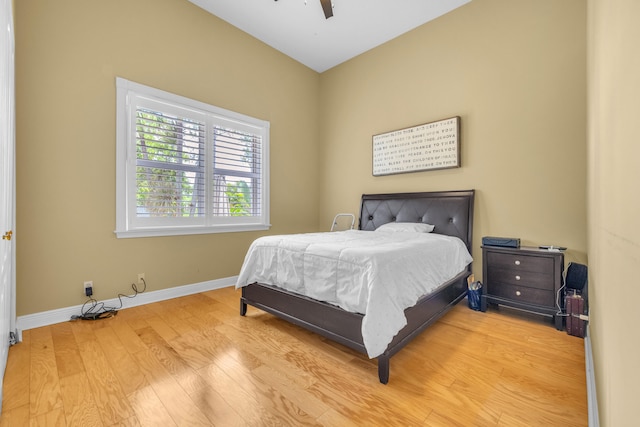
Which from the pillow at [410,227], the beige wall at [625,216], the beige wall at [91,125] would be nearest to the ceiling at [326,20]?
the beige wall at [91,125]

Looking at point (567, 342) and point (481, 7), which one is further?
point (481, 7)

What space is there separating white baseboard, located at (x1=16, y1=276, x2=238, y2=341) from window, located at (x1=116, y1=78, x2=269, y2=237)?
0.62m

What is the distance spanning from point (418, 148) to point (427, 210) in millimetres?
794

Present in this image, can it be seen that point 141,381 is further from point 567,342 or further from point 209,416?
point 567,342

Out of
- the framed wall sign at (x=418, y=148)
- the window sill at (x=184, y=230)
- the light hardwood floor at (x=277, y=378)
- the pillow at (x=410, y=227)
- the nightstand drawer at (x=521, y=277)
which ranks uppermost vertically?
the framed wall sign at (x=418, y=148)

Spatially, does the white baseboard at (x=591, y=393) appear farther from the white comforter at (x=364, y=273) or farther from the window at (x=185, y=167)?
the window at (x=185, y=167)

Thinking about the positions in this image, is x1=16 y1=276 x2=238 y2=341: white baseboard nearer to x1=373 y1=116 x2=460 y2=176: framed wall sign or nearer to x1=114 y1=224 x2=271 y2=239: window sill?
x1=114 y1=224 x2=271 y2=239: window sill

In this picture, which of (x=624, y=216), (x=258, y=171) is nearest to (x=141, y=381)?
(x=624, y=216)

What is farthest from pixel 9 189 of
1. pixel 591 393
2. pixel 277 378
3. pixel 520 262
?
pixel 520 262

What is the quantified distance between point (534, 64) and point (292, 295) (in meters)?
3.13

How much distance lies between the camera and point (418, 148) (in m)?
3.39

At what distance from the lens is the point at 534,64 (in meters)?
2.64

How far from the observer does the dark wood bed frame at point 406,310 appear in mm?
1686

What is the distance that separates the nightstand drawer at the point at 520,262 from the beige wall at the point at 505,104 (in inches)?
15.0
